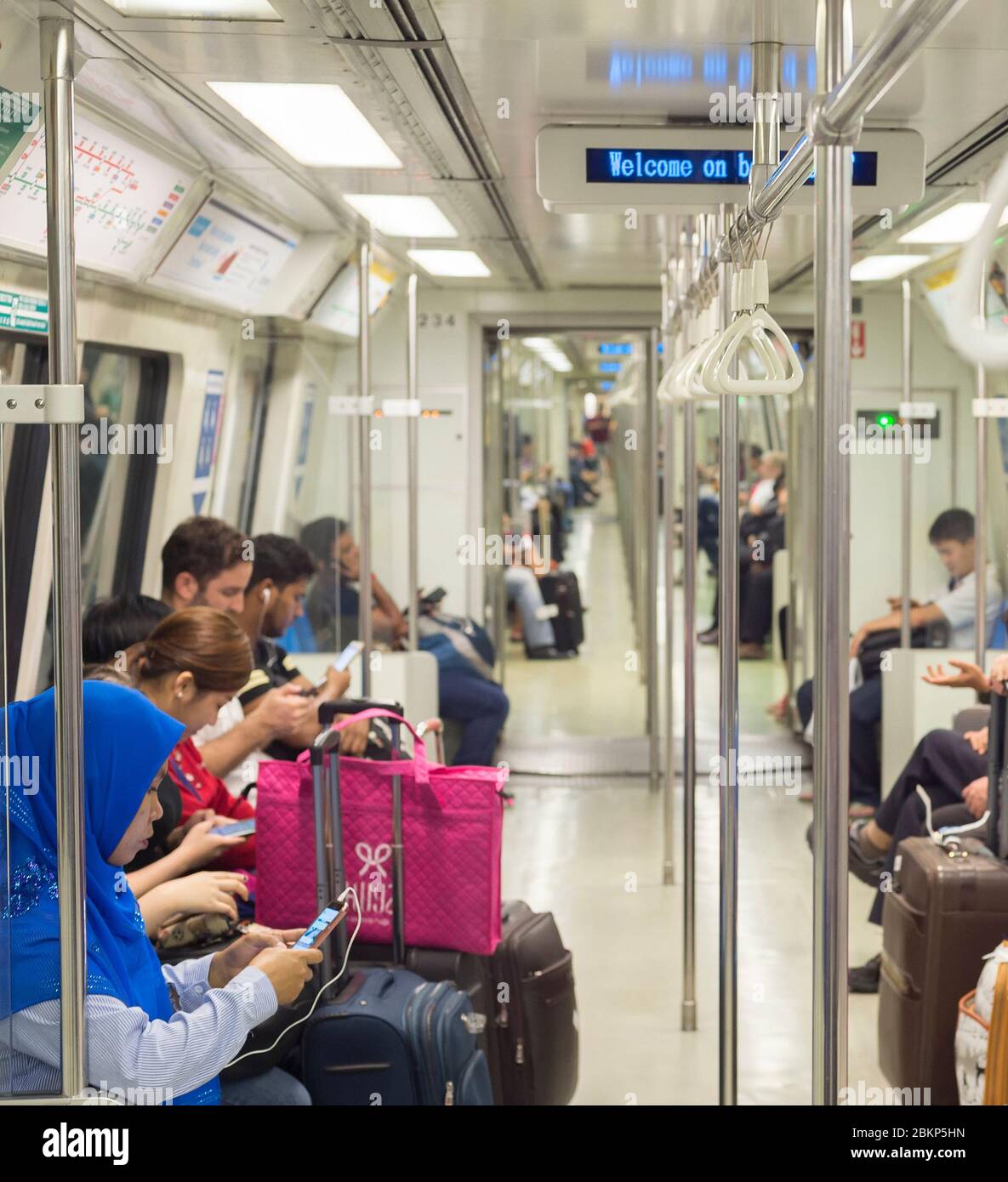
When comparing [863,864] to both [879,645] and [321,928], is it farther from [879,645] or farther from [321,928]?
[321,928]

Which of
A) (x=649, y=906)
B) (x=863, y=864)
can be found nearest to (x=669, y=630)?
(x=649, y=906)

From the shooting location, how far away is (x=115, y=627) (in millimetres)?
3797

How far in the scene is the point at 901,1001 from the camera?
149 inches

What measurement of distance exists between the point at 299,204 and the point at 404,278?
1.57 m

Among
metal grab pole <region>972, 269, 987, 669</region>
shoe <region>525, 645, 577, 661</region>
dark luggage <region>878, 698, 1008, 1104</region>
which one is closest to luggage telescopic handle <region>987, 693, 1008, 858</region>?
Answer: dark luggage <region>878, 698, 1008, 1104</region>

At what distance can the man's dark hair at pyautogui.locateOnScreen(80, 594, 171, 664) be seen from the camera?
148 inches

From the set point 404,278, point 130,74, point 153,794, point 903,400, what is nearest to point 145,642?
point 153,794

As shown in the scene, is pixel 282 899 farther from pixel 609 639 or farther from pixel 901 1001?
pixel 609 639

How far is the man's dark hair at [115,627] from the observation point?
12.3 feet

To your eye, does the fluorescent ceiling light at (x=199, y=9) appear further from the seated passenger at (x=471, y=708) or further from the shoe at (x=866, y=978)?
the seated passenger at (x=471, y=708)

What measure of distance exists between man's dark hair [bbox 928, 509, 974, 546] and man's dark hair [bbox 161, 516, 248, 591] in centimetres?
371

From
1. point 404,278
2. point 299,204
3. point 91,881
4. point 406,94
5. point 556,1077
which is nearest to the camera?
point 91,881

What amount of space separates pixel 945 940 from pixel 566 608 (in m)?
6.67

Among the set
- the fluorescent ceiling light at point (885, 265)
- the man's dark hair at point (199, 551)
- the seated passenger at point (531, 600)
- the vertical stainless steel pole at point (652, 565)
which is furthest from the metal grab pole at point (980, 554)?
the seated passenger at point (531, 600)
